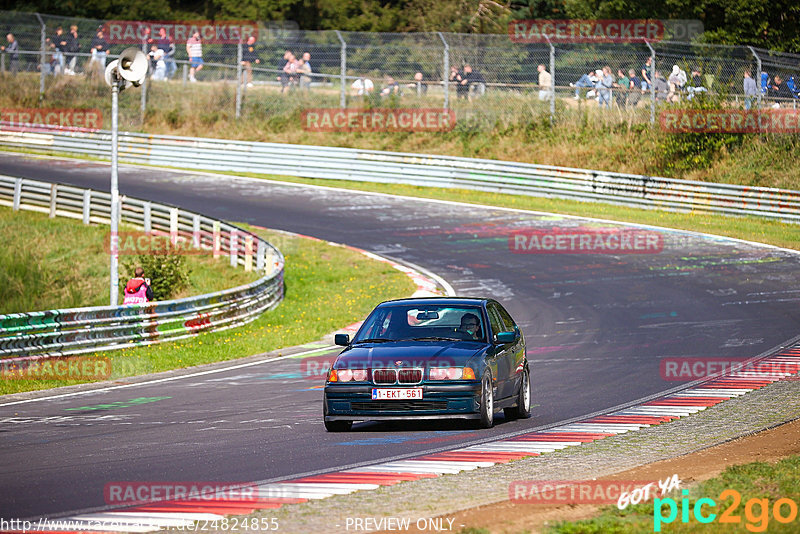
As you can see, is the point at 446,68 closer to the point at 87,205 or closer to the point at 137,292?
the point at 87,205

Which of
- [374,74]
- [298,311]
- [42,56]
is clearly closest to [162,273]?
[298,311]

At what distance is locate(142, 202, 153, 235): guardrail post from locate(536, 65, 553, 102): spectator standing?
14276mm

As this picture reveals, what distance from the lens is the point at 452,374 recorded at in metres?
10.7

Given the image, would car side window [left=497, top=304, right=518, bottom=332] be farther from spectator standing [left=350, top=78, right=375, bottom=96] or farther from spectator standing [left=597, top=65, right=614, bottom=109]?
spectator standing [left=350, top=78, right=375, bottom=96]

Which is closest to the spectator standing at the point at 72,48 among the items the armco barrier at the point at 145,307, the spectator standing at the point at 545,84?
the armco barrier at the point at 145,307

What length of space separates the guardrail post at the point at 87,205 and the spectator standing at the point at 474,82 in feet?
44.8

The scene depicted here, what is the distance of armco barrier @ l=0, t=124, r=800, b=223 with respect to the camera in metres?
32.3

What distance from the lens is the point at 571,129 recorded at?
39.7 m

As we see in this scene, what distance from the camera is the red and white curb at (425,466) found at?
24.1 ft

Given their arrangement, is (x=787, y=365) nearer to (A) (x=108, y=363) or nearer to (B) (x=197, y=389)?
(B) (x=197, y=389)

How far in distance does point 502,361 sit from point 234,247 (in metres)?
17.2

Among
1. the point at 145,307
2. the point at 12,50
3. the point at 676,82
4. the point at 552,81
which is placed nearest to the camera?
the point at 145,307

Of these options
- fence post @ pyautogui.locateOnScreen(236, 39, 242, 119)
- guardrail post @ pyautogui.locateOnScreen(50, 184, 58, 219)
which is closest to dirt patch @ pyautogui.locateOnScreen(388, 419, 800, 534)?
guardrail post @ pyautogui.locateOnScreen(50, 184, 58, 219)

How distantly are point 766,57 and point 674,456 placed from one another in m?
25.9
